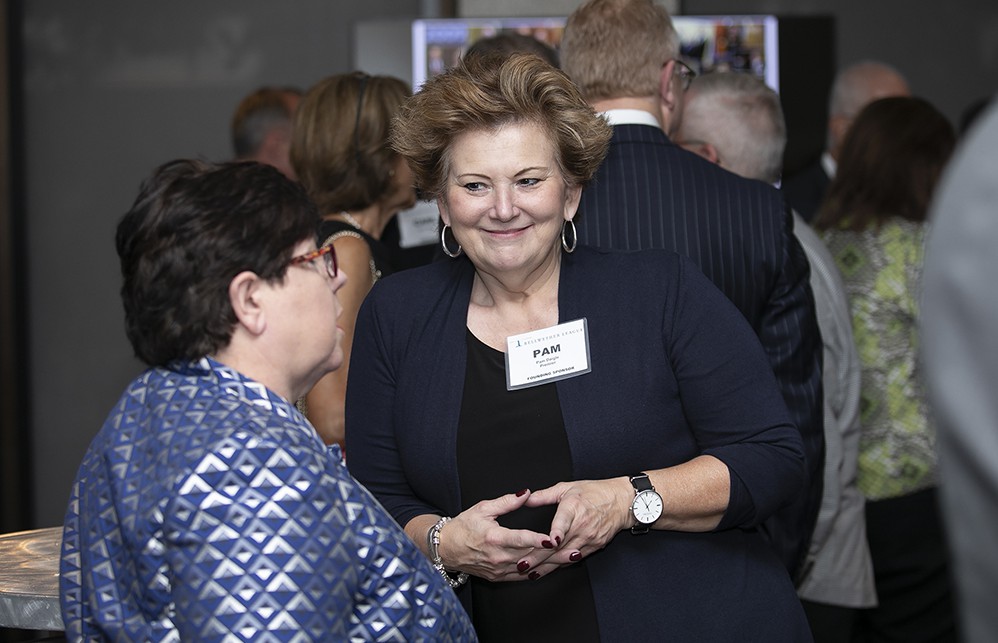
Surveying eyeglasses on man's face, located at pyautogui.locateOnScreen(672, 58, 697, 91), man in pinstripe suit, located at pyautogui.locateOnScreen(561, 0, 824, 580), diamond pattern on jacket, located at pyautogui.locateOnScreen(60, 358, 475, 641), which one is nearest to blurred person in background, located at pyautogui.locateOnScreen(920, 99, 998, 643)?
diamond pattern on jacket, located at pyautogui.locateOnScreen(60, 358, 475, 641)

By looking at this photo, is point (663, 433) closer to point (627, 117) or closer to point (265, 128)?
point (627, 117)

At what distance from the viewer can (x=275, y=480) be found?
1.37m

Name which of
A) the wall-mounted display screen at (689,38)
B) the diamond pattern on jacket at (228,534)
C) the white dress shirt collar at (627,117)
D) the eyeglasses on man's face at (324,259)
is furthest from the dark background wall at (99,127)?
the diamond pattern on jacket at (228,534)

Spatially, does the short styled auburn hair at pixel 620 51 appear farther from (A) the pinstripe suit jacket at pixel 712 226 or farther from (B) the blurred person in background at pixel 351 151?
(B) the blurred person in background at pixel 351 151

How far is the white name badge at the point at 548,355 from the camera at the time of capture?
198cm

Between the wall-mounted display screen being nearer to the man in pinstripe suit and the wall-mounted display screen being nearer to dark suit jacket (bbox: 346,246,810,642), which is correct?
the man in pinstripe suit

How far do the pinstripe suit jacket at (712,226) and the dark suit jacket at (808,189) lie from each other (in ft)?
8.94

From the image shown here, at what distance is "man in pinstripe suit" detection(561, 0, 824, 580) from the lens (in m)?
2.33

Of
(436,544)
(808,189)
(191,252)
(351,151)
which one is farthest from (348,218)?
(808,189)

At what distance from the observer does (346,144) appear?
3.09 m

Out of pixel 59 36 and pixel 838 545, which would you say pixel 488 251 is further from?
pixel 59 36

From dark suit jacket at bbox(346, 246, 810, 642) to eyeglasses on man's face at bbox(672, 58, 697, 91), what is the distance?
0.66 metres

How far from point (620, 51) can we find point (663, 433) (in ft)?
2.98

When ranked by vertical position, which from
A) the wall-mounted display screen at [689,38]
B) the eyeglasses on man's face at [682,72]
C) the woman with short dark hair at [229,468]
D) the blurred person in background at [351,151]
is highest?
the wall-mounted display screen at [689,38]
